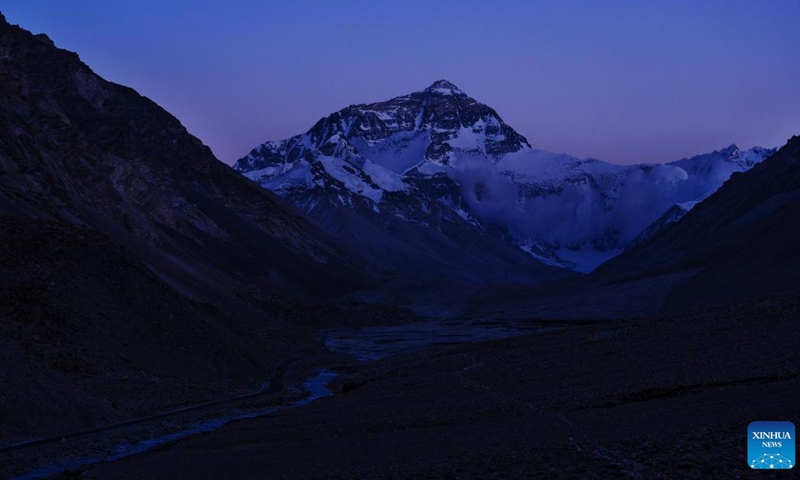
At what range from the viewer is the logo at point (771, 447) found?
61.2ft

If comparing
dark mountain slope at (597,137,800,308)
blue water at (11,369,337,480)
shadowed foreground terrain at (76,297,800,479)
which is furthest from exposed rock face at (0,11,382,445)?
dark mountain slope at (597,137,800,308)

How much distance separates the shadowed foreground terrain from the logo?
451 millimetres

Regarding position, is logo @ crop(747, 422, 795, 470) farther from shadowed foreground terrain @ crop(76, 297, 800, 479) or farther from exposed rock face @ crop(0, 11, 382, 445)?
exposed rock face @ crop(0, 11, 382, 445)

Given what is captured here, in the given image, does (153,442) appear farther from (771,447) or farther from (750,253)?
(750,253)

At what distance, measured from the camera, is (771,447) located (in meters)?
19.1

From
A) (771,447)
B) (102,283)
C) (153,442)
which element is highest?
(102,283)

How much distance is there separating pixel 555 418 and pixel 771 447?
12129mm

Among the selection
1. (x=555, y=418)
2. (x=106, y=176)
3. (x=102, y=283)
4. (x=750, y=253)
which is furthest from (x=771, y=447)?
(x=106, y=176)

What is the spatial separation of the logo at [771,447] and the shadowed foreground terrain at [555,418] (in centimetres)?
45

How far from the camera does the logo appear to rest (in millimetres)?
18656

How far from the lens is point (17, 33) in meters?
167

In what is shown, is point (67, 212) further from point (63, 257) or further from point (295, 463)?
point (295, 463)

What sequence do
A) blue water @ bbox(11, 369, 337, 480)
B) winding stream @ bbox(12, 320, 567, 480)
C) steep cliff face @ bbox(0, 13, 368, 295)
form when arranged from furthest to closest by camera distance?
steep cliff face @ bbox(0, 13, 368, 295), winding stream @ bbox(12, 320, 567, 480), blue water @ bbox(11, 369, 337, 480)

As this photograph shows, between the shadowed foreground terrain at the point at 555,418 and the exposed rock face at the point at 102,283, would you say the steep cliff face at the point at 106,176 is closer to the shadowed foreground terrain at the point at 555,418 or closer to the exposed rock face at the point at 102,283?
the exposed rock face at the point at 102,283
